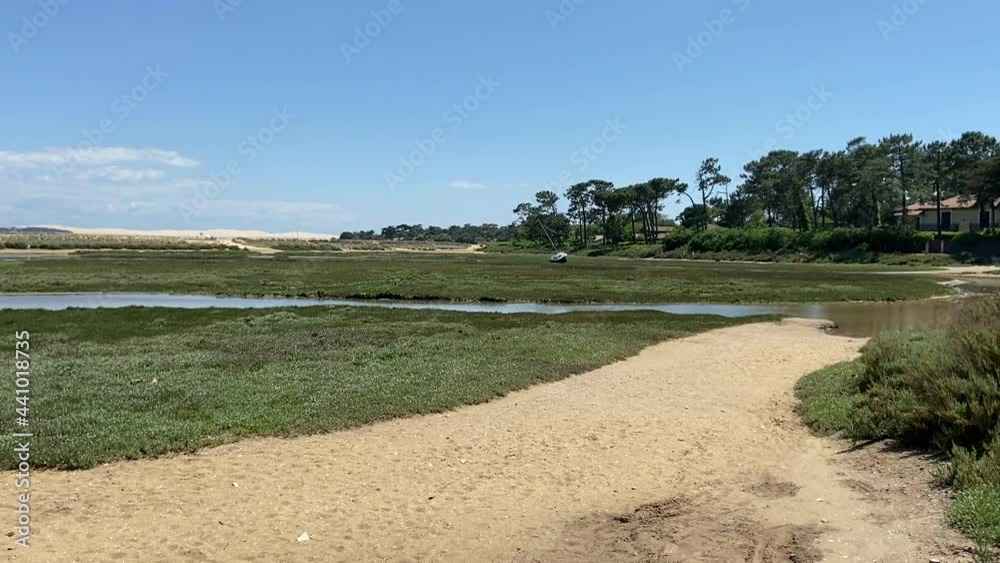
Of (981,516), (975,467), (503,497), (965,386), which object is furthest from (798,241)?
(981,516)

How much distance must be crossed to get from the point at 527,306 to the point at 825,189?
3187 inches

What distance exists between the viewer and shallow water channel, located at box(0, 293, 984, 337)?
1382 inches

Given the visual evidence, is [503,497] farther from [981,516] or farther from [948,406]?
[948,406]

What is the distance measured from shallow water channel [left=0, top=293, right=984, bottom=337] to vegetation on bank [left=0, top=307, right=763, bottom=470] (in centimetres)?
644

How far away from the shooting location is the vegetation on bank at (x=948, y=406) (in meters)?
7.04

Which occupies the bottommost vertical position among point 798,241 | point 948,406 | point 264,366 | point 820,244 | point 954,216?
point 264,366

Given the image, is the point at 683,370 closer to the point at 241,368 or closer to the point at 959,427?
the point at 959,427

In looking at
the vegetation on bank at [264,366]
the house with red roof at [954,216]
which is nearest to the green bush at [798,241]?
the house with red roof at [954,216]

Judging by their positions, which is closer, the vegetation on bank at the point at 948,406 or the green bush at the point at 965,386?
the vegetation on bank at the point at 948,406

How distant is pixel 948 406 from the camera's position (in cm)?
914

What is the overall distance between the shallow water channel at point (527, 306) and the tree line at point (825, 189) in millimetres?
49747

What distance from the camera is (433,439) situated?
11.7m

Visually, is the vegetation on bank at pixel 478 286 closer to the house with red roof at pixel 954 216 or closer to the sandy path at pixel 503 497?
the sandy path at pixel 503 497

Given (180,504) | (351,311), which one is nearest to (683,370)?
(180,504)
